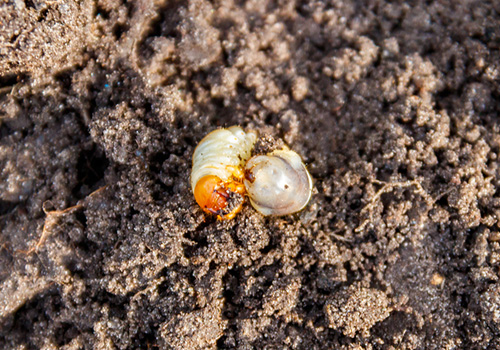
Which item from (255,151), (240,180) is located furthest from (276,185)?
(255,151)

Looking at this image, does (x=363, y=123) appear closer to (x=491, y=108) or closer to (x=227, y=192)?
(x=491, y=108)

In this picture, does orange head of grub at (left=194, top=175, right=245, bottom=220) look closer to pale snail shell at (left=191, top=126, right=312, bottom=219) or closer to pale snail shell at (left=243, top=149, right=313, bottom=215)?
pale snail shell at (left=191, top=126, right=312, bottom=219)

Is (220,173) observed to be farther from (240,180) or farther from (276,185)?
(276,185)

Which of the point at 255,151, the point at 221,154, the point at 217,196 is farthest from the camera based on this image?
the point at 255,151

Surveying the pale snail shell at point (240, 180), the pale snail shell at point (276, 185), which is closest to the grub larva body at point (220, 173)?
the pale snail shell at point (240, 180)

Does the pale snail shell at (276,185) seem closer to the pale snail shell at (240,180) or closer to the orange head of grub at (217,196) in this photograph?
the pale snail shell at (240,180)

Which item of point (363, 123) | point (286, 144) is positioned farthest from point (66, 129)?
point (363, 123)
